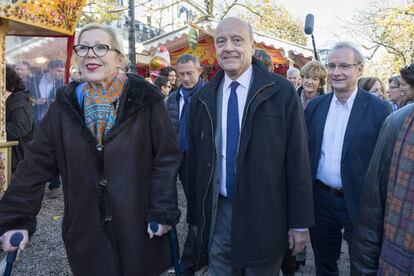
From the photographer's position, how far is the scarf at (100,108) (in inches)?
86.0

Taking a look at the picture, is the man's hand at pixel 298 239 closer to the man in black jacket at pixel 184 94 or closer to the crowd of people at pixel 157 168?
the crowd of people at pixel 157 168

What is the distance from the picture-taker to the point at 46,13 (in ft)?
13.8

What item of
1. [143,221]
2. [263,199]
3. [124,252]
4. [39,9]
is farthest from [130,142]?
[39,9]

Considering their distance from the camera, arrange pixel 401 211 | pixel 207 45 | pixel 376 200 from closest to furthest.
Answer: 1. pixel 401 211
2. pixel 376 200
3. pixel 207 45

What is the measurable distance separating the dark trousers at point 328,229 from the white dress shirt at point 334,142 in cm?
11

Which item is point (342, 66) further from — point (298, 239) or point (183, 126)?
point (183, 126)

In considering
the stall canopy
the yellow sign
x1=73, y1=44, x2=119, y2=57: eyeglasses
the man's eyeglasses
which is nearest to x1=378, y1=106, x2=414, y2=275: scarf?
the man's eyeglasses

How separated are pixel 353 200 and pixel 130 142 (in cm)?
152

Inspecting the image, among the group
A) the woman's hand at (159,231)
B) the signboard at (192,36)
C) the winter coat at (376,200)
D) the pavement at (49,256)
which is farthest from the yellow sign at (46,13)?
the signboard at (192,36)

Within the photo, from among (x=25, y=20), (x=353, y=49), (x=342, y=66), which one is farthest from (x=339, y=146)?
(x=25, y=20)

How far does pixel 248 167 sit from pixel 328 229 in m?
1.07

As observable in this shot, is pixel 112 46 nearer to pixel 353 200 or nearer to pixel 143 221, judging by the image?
pixel 143 221

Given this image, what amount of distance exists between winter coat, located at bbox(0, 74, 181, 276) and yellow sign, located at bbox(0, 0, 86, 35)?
2193mm

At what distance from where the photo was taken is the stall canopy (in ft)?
32.6
